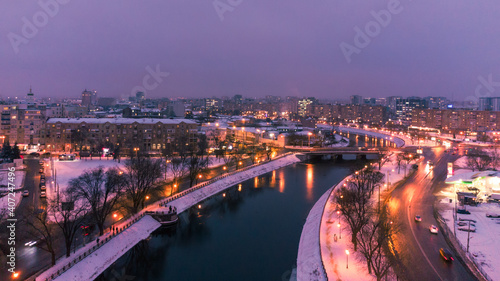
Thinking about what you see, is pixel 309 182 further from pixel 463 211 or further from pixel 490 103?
pixel 490 103

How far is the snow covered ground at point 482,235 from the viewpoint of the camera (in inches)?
359

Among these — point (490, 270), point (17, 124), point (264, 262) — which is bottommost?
point (264, 262)

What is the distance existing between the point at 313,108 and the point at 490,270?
92.2 m

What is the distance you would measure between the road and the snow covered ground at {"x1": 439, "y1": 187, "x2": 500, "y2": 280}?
0.53m

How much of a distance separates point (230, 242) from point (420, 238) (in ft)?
20.7

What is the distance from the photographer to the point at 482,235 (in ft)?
36.3

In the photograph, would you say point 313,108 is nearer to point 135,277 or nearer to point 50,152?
point 50,152

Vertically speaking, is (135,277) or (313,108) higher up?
(313,108)

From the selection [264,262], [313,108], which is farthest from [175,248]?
[313,108]

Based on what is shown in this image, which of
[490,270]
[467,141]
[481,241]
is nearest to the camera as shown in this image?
[490,270]

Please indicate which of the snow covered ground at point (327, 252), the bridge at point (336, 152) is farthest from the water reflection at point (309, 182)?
the snow covered ground at point (327, 252)

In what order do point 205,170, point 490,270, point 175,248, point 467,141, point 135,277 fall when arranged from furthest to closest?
point 467,141, point 205,170, point 175,248, point 135,277, point 490,270

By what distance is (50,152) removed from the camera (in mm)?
27516

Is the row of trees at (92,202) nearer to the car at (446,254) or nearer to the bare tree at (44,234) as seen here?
the bare tree at (44,234)
